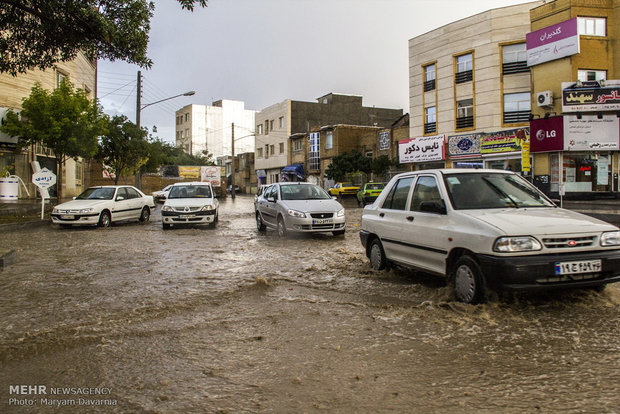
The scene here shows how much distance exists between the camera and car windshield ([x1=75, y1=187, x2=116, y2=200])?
16.0m

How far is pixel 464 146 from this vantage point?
30016 millimetres

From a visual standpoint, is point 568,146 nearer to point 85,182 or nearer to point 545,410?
point 545,410

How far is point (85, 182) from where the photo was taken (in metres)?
35.3

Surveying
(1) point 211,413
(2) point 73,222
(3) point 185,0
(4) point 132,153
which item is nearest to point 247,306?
(1) point 211,413

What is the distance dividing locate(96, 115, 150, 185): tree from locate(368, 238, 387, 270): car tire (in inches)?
993

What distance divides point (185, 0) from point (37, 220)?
10.8 meters

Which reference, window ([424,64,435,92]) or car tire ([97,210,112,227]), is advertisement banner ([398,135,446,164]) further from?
car tire ([97,210,112,227])

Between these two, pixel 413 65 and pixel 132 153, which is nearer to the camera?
pixel 132 153

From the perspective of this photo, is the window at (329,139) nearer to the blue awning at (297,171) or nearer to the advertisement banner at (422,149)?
the blue awning at (297,171)

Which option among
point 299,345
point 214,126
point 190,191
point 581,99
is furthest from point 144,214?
point 214,126

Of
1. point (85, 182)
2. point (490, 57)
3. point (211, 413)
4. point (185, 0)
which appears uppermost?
point (490, 57)

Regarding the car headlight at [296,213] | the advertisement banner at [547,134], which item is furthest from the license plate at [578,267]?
the advertisement banner at [547,134]

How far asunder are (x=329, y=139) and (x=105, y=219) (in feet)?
117

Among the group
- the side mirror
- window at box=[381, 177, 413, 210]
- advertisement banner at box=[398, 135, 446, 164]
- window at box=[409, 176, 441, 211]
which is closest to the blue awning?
advertisement banner at box=[398, 135, 446, 164]
